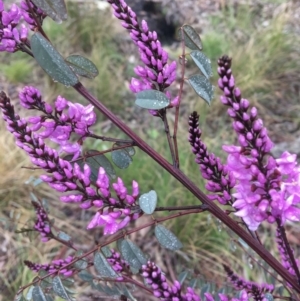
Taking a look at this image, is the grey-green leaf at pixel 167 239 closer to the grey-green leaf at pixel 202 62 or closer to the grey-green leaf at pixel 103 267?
the grey-green leaf at pixel 103 267

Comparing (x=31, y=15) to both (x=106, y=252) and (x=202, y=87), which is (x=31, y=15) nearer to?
(x=202, y=87)

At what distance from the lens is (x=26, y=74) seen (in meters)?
3.48

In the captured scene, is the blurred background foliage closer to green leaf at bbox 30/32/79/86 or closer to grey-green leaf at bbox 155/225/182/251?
grey-green leaf at bbox 155/225/182/251

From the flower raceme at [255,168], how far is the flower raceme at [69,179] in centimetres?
19

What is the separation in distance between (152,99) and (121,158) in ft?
0.58

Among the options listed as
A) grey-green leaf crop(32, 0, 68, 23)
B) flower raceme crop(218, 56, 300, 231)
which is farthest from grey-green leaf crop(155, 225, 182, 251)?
grey-green leaf crop(32, 0, 68, 23)

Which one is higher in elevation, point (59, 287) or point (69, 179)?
point (69, 179)

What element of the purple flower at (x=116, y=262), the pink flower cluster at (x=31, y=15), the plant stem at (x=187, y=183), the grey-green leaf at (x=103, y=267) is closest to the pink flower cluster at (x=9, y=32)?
the pink flower cluster at (x=31, y=15)

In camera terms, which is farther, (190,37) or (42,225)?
(42,225)

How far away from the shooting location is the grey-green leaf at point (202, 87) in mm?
736

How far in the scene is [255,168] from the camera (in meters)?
0.58

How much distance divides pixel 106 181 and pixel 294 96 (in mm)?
3048

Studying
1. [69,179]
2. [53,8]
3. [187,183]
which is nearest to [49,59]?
[53,8]

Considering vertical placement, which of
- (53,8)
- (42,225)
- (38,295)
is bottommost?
(42,225)
